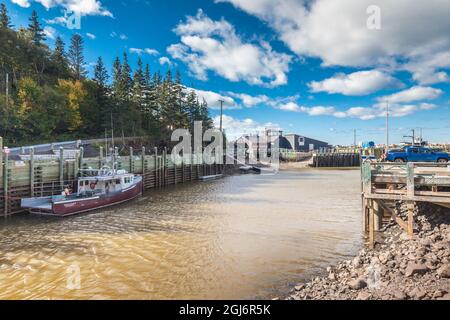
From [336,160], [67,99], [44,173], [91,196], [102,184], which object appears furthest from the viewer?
[336,160]

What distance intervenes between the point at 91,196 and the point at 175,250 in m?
12.3

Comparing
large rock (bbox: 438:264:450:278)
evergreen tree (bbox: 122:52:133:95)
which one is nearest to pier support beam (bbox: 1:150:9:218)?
large rock (bbox: 438:264:450:278)

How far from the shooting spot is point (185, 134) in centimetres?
5972

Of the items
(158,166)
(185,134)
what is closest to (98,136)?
(185,134)

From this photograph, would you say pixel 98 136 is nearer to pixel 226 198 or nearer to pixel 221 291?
pixel 226 198

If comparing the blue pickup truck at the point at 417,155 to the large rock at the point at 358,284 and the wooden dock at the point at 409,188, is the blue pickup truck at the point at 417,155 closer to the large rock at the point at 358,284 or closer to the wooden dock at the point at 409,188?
the wooden dock at the point at 409,188

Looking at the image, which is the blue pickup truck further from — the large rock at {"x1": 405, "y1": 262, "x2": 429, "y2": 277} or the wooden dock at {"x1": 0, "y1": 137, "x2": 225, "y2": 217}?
the wooden dock at {"x1": 0, "y1": 137, "x2": 225, "y2": 217}

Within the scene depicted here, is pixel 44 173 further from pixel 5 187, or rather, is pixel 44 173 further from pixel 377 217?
pixel 377 217

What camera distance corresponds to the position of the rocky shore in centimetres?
652

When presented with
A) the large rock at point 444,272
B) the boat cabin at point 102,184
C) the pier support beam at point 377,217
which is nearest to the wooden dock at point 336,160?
the boat cabin at point 102,184

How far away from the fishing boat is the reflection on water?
0.91 meters

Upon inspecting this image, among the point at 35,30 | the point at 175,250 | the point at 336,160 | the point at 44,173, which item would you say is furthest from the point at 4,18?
the point at 336,160

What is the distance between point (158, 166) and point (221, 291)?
30.5 meters

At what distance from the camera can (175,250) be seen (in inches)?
514
